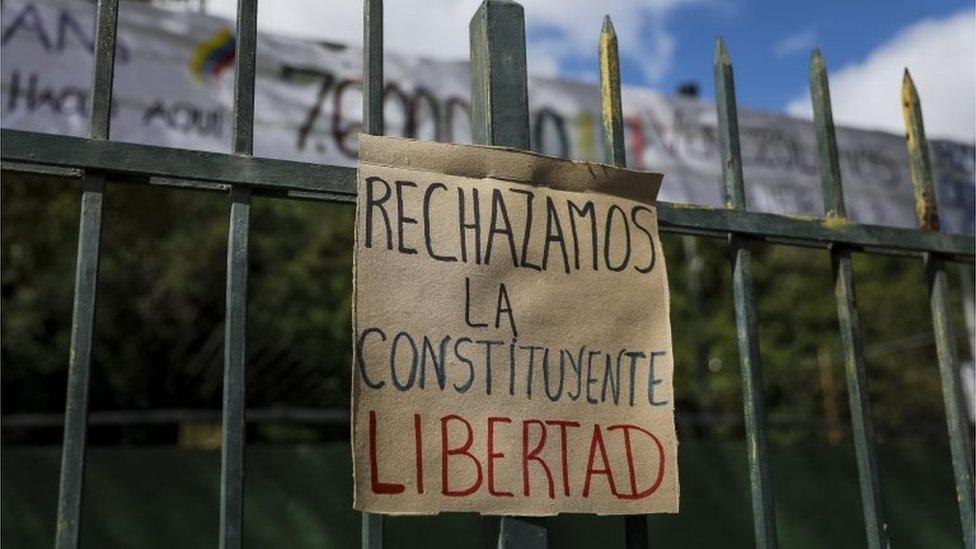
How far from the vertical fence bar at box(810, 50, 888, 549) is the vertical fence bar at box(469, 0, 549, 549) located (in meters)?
0.62

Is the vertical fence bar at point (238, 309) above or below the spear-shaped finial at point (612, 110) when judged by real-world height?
below

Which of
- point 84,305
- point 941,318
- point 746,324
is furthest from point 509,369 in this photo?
point 941,318

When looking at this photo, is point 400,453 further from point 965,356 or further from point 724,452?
point 965,356

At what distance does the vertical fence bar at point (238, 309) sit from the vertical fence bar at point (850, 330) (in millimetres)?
1062

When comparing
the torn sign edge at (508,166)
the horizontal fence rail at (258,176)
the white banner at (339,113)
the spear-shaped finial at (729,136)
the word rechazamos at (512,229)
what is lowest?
the word rechazamos at (512,229)

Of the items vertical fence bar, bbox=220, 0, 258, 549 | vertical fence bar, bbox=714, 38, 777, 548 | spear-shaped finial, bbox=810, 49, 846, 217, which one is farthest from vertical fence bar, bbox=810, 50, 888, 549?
vertical fence bar, bbox=220, 0, 258, 549

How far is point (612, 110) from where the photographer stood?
1781 millimetres

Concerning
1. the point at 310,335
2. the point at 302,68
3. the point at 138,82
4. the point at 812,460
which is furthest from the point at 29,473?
the point at 310,335

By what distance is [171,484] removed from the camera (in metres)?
4.02

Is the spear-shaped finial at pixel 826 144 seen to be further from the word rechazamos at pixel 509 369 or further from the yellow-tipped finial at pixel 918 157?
the word rechazamos at pixel 509 369

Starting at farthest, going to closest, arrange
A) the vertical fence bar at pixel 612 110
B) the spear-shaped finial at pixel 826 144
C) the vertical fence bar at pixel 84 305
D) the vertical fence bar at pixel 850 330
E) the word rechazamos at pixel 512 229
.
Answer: the spear-shaped finial at pixel 826 144 → the vertical fence bar at pixel 850 330 → the vertical fence bar at pixel 612 110 → the word rechazamos at pixel 512 229 → the vertical fence bar at pixel 84 305

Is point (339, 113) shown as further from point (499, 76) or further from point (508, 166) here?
point (508, 166)

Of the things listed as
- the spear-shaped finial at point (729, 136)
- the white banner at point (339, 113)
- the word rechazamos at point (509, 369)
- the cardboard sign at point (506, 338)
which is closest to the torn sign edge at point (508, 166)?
the cardboard sign at point (506, 338)

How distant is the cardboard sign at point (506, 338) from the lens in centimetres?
149
